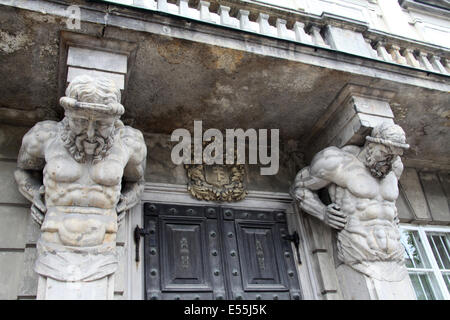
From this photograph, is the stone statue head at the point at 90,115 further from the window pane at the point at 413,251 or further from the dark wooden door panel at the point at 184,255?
the window pane at the point at 413,251

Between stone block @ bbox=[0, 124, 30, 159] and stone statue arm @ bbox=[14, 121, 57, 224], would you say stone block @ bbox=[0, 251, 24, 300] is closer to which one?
stone statue arm @ bbox=[14, 121, 57, 224]

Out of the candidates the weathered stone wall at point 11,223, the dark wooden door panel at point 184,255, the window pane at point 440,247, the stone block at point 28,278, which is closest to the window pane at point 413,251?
the window pane at point 440,247

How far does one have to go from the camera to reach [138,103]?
4.19m

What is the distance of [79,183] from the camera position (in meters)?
3.23

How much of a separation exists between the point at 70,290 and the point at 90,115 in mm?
1207

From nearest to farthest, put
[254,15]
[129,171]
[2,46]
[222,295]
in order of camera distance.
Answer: [2,46], [129,171], [222,295], [254,15]

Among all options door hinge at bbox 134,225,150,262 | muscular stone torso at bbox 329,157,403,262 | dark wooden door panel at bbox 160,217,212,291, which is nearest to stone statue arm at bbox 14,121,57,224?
door hinge at bbox 134,225,150,262

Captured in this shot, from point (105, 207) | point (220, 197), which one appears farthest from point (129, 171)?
point (220, 197)

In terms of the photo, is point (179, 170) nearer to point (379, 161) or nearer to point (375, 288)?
point (379, 161)

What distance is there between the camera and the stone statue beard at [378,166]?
13.3 feet

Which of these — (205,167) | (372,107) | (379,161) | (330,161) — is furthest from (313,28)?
(205,167)
